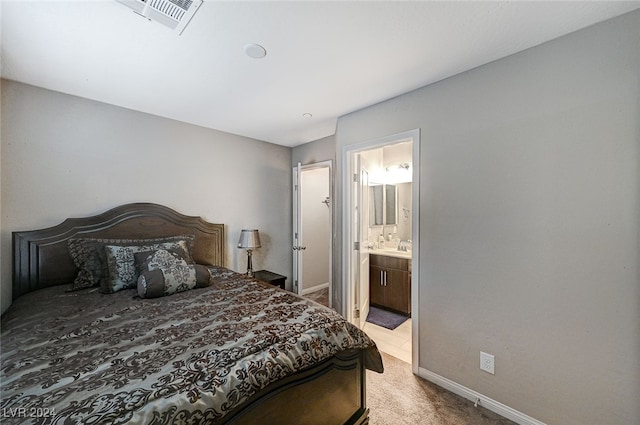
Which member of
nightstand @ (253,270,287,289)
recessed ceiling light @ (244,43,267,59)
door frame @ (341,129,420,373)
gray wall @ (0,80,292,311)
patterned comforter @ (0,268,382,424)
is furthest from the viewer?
nightstand @ (253,270,287,289)

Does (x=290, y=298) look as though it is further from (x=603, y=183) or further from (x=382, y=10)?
(x=603, y=183)

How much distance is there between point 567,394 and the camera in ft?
4.90

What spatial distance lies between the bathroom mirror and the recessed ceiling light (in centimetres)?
267

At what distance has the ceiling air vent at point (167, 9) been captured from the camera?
1292 millimetres

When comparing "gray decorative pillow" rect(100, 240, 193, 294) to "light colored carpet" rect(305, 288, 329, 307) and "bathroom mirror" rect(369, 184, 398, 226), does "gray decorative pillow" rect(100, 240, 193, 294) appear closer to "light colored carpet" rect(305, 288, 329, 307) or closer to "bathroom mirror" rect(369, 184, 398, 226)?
"light colored carpet" rect(305, 288, 329, 307)

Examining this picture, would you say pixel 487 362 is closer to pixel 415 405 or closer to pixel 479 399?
pixel 479 399

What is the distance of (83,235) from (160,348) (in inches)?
72.2

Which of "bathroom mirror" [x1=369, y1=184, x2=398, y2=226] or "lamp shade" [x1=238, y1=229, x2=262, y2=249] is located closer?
"lamp shade" [x1=238, y1=229, x2=262, y2=249]

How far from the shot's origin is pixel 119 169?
2.52 m

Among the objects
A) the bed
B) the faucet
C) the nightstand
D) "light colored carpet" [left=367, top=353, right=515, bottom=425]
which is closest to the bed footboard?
the bed

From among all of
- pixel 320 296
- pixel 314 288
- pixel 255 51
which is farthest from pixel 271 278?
pixel 255 51

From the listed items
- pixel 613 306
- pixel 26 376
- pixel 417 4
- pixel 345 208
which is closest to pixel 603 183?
pixel 613 306

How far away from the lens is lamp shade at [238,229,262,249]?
3.23 meters

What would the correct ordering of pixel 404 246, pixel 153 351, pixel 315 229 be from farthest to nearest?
pixel 315 229 → pixel 404 246 → pixel 153 351
